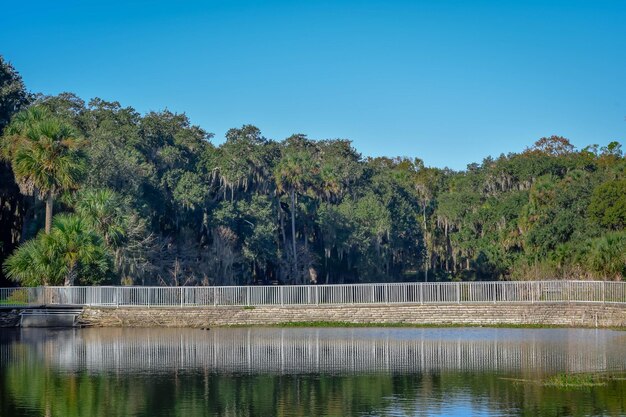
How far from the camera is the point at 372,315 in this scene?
44.6 meters

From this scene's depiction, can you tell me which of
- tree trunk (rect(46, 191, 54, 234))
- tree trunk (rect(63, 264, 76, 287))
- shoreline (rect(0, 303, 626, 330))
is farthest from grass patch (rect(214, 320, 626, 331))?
tree trunk (rect(46, 191, 54, 234))

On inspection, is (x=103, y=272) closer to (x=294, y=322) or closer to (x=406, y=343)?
(x=294, y=322)

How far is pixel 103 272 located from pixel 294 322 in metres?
9.82

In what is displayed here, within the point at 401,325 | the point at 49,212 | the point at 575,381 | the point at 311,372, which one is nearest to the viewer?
the point at 575,381

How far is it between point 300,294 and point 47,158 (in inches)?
556

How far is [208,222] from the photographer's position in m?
75.2

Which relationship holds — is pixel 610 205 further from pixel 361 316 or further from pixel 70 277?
pixel 70 277

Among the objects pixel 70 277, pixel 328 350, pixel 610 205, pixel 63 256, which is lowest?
pixel 328 350

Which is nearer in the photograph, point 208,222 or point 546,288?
point 546,288

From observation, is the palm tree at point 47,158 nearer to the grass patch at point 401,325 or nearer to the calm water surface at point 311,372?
the calm water surface at point 311,372

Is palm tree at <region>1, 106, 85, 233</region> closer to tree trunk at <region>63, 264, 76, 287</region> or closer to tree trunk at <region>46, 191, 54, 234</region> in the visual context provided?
tree trunk at <region>46, 191, 54, 234</region>

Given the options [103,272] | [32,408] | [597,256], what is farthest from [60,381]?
[597,256]

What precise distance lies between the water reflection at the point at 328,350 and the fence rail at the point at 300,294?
2.70m

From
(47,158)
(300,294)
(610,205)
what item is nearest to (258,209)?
(610,205)
